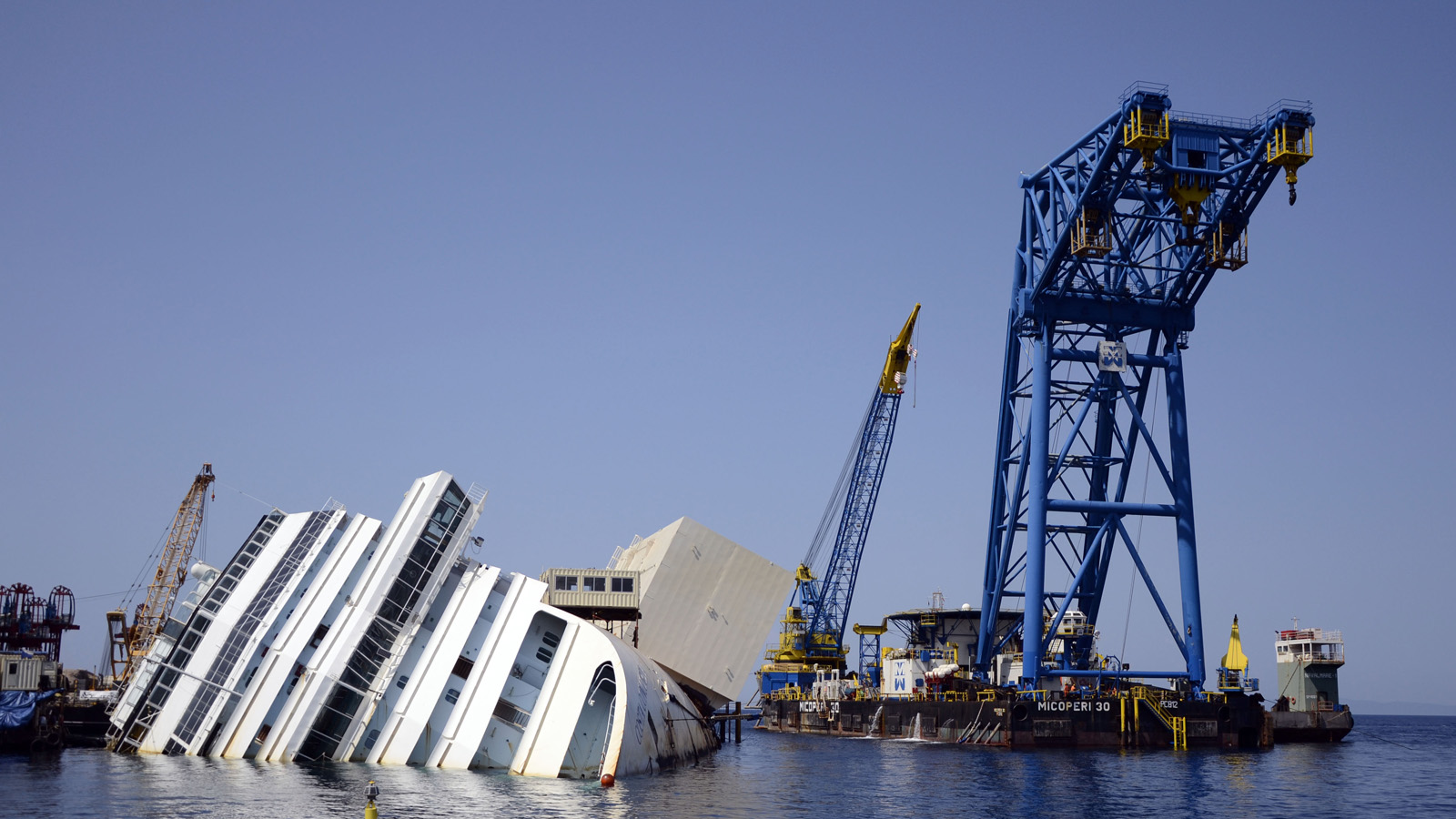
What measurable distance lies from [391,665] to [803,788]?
17.1 metres

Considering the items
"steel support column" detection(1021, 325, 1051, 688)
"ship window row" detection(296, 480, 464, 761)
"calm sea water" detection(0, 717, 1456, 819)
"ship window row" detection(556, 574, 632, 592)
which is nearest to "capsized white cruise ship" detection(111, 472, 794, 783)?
"ship window row" detection(296, 480, 464, 761)

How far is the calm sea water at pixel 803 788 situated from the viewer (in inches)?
1371

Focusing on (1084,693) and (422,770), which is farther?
(1084,693)

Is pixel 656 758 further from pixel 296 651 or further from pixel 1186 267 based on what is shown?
pixel 1186 267

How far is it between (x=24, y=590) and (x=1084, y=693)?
81.2m

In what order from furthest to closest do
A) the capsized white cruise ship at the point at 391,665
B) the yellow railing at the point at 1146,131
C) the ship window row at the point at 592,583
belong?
the ship window row at the point at 592,583, the yellow railing at the point at 1146,131, the capsized white cruise ship at the point at 391,665

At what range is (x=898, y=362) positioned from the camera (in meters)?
120

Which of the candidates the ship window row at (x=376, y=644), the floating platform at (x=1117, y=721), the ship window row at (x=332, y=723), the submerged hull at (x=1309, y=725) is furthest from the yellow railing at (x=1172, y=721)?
the ship window row at (x=332, y=723)

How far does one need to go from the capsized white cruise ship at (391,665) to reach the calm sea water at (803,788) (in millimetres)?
1029

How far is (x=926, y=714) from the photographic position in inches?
3091

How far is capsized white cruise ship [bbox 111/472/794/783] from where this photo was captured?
38844 millimetres

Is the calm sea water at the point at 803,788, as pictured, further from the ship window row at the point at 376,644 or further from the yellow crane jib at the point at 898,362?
the yellow crane jib at the point at 898,362

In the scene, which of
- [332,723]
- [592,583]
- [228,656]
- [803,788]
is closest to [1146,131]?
[803,788]

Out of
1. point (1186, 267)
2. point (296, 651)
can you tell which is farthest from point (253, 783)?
point (1186, 267)
